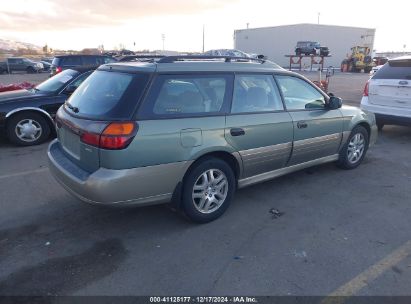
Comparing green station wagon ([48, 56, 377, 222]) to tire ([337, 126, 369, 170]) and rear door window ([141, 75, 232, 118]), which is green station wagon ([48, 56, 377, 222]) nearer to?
rear door window ([141, 75, 232, 118])

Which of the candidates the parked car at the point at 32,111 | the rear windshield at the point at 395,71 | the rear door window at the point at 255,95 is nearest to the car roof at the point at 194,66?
the rear door window at the point at 255,95

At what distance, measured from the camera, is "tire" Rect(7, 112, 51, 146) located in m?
6.61

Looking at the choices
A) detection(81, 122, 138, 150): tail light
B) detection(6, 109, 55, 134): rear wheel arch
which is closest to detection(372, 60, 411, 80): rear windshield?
detection(81, 122, 138, 150): tail light

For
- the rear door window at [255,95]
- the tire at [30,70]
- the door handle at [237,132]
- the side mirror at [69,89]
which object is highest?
the rear door window at [255,95]

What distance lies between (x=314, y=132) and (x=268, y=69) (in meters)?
1.08

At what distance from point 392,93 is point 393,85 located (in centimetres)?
17

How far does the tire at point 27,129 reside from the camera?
21.7ft

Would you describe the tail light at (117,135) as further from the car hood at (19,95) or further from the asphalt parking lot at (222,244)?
the car hood at (19,95)

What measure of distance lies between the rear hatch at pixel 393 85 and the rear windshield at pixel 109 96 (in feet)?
19.5

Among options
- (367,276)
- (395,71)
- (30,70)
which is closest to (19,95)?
(367,276)

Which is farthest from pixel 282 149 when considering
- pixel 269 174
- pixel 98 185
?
pixel 98 185

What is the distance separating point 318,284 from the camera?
9.26 ft

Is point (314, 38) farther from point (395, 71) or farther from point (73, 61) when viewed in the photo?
point (395, 71)

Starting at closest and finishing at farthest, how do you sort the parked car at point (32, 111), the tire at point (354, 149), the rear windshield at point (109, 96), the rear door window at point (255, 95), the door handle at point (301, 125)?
1. the rear windshield at point (109, 96)
2. the rear door window at point (255, 95)
3. the door handle at point (301, 125)
4. the tire at point (354, 149)
5. the parked car at point (32, 111)
